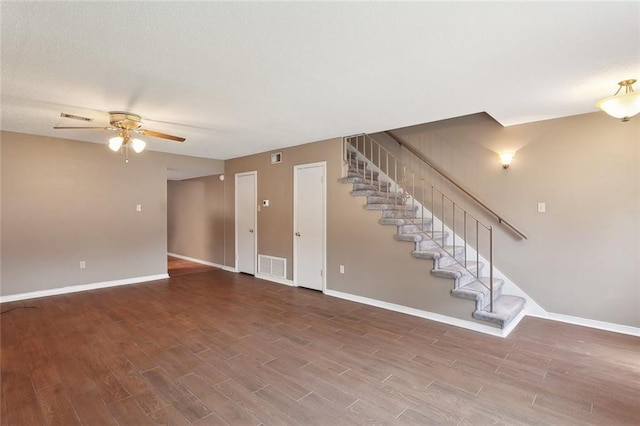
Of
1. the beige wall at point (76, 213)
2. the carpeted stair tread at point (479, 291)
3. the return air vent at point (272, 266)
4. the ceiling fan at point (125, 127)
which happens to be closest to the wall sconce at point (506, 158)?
the carpeted stair tread at point (479, 291)

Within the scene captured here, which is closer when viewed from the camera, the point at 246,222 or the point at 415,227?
the point at 415,227

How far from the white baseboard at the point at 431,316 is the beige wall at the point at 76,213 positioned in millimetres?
3811

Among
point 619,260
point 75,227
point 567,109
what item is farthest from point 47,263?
point 619,260

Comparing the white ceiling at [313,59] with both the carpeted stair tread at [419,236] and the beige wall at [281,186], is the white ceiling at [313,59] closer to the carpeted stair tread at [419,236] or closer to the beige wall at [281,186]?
the beige wall at [281,186]

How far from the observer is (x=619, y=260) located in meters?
3.47

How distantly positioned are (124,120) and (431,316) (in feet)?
14.8

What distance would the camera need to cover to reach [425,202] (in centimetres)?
502

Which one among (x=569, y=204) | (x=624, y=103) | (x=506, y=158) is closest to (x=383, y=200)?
(x=506, y=158)

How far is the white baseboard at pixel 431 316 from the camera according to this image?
344cm

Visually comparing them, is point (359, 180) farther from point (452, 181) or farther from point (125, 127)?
point (125, 127)

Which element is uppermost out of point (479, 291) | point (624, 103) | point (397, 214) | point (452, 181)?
point (624, 103)

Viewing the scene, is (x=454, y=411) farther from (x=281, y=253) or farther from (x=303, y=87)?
(x=281, y=253)

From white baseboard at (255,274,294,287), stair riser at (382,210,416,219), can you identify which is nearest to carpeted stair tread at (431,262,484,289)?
stair riser at (382,210,416,219)

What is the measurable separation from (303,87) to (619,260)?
4.02m
